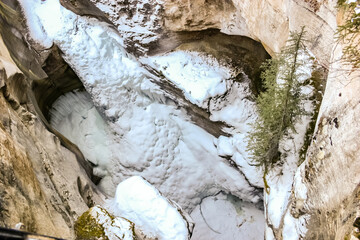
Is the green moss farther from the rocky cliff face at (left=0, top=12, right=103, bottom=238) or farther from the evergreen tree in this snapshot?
the evergreen tree

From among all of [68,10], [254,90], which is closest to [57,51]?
[68,10]

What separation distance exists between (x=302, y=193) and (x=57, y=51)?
20.8 ft

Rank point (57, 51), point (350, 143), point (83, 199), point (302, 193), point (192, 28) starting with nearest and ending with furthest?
point (350, 143), point (302, 193), point (83, 199), point (192, 28), point (57, 51)

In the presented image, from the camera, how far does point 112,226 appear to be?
428 centimetres

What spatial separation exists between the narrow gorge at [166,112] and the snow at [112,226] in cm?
2

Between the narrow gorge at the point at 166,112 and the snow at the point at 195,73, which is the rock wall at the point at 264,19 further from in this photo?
the snow at the point at 195,73

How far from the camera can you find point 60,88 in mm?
8484

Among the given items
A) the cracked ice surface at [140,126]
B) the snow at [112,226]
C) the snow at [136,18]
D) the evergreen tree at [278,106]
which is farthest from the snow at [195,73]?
the snow at [112,226]

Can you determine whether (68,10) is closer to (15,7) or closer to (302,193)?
(15,7)

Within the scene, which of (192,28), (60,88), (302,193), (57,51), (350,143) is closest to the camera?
(350,143)

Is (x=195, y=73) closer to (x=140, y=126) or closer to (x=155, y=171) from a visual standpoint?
(x=140, y=126)

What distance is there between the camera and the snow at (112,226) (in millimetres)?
4195

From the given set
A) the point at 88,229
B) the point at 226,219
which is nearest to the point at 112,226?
the point at 88,229

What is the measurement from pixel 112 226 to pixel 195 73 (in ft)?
13.6
